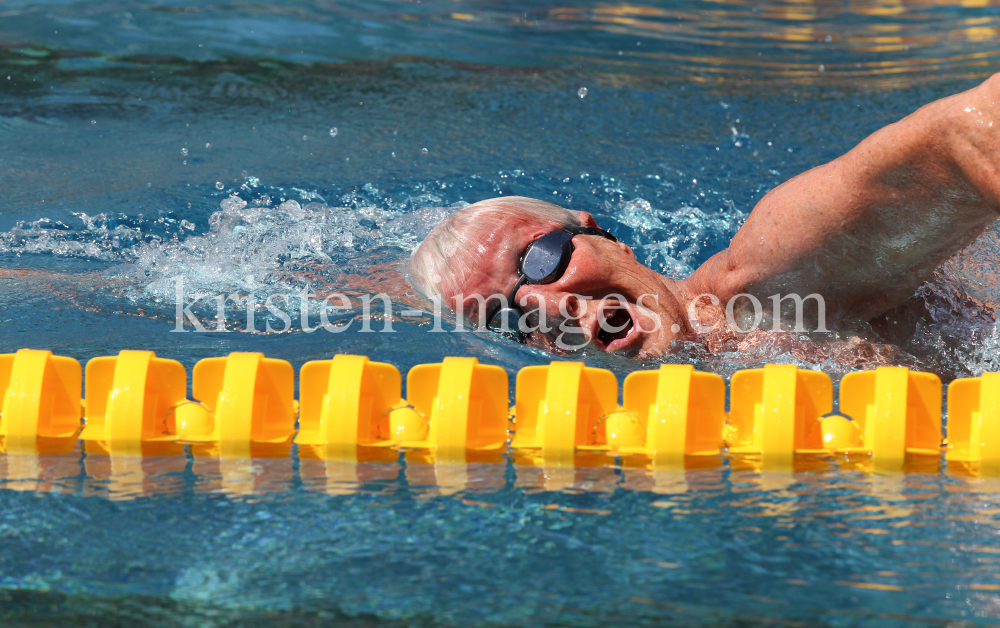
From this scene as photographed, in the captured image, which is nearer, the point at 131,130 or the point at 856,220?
the point at 856,220

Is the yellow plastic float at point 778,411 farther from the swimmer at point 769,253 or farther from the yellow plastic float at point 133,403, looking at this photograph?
the yellow plastic float at point 133,403

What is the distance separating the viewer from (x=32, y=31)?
5.39m

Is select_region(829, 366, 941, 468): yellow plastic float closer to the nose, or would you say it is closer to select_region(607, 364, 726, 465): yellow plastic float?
select_region(607, 364, 726, 465): yellow plastic float

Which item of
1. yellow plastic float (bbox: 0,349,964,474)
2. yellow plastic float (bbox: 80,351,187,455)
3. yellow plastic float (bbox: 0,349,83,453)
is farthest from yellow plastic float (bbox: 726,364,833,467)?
yellow plastic float (bbox: 0,349,83,453)

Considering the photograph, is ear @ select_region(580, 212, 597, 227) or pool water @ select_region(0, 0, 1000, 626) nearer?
pool water @ select_region(0, 0, 1000, 626)

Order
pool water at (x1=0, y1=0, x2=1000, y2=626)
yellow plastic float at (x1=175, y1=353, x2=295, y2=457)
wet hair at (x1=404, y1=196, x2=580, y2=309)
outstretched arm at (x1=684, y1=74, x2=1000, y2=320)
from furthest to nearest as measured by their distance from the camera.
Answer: wet hair at (x1=404, y1=196, x2=580, y2=309)
yellow plastic float at (x1=175, y1=353, x2=295, y2=457)
outstretched arm at (x1=684, y1=74, x2=1000, y2=320)
pool water at (x1=0, y1=0, x2=1000, y2=626)

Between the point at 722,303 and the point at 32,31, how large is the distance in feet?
16.3

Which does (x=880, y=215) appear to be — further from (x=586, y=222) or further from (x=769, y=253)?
(x=586, y=222)

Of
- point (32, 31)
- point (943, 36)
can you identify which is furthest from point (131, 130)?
point (943, 36)

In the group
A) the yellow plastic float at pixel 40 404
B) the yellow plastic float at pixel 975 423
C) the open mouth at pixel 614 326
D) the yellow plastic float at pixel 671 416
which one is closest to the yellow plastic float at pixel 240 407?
the yellow plastic float at pixel 40 404

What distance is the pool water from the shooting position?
134cm

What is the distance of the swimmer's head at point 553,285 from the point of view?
84.7 inches

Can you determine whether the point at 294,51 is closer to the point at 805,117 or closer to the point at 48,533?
the point at 805,117

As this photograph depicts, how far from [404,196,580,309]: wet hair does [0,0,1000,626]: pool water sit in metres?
0.15
